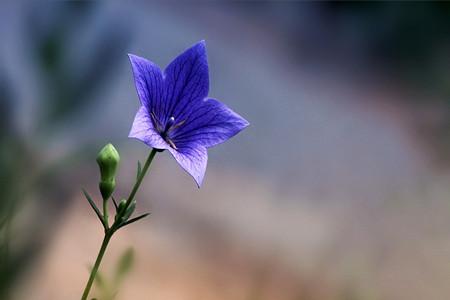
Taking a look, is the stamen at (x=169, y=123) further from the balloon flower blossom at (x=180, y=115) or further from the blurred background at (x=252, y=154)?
the blurred background at (x=252, y=154)

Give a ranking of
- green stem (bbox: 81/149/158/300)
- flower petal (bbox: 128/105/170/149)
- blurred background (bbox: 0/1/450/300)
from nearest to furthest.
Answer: green stem (bbox: 81/149/158/300) < flower petal (bbox: 128/105/170/149) < blurred background (bbox: 0/1/450/300)

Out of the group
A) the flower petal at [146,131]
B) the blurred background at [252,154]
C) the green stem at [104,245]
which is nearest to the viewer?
the green stem at [104,245]

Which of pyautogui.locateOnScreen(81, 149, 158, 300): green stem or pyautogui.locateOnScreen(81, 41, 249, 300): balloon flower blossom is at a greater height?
pyautogui.locateOnScreen(81, 41, 249, 300): balloon flower blossom

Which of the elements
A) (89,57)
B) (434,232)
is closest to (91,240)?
(89,57)

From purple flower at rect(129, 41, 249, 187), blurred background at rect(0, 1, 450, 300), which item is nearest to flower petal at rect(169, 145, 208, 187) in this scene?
purple flower at rect(129, 41, 249, 187)

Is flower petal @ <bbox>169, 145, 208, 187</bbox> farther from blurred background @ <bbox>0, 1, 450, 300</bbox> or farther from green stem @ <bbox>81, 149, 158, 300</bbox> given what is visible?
blurred background @ <bbox>0, 1, 450, 300</bbox>

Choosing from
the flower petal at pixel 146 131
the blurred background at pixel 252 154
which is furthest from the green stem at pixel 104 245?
the blurred background at pixel 252 154

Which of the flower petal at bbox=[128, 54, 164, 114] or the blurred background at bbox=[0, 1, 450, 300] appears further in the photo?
the blurred background at bbox=[0, 1, 450, 300]
